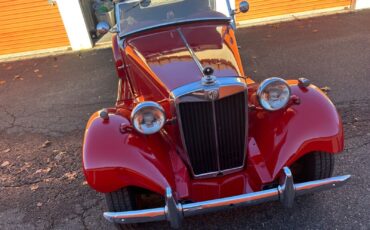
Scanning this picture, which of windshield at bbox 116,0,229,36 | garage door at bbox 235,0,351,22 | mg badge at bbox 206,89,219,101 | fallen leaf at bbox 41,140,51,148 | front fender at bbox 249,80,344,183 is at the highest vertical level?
windshield at bbox 116,0,229,36

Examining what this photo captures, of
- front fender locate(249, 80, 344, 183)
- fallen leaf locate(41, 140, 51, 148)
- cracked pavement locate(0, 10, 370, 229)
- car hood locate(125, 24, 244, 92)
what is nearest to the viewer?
front fender locate(249, 80, 344, 183)

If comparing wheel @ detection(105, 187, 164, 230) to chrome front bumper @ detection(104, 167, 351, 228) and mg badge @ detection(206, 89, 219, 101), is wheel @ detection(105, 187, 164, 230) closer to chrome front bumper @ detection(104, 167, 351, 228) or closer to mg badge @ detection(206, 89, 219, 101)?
chrome front bumper @ detection(104, 167, 351, 228)

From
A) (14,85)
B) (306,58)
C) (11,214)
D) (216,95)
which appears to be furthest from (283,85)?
(14,85)

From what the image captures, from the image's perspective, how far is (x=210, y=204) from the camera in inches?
92.2

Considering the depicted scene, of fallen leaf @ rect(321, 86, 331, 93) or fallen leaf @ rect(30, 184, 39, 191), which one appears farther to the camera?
fallen leaf @ rect(321, 86, 331, 93)

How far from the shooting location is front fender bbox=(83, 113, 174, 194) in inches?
97.0

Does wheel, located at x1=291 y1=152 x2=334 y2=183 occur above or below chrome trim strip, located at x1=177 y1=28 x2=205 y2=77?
below

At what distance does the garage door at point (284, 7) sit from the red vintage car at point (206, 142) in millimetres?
5802

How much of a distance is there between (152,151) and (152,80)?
2.28ft

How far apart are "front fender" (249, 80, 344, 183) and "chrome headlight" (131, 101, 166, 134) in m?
0.85

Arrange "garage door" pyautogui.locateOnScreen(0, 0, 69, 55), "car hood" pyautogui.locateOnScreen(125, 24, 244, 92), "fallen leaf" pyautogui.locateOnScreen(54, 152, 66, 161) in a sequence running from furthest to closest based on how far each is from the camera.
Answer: "garage door" pyautogui.locateOnScreen(0, 0, 69, 55) < "fallen leaf" pyautogui.locateOnScreen(54, 152, 66, 161) < "car hood" pyautogui.locateOnScreen(125, 24, 244, 92)

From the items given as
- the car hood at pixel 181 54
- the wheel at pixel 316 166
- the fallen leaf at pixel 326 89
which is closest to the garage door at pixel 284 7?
the fallen leaf at pixel 326 89

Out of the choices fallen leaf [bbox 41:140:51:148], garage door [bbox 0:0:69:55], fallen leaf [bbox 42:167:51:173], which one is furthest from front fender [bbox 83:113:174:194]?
garage door [bbox 0:0:69:55]

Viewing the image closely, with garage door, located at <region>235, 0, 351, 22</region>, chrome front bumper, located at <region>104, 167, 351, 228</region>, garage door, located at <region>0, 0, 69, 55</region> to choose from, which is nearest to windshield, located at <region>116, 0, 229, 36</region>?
chrome front bumper, located at <region>104, 167, 351, 228</region>
